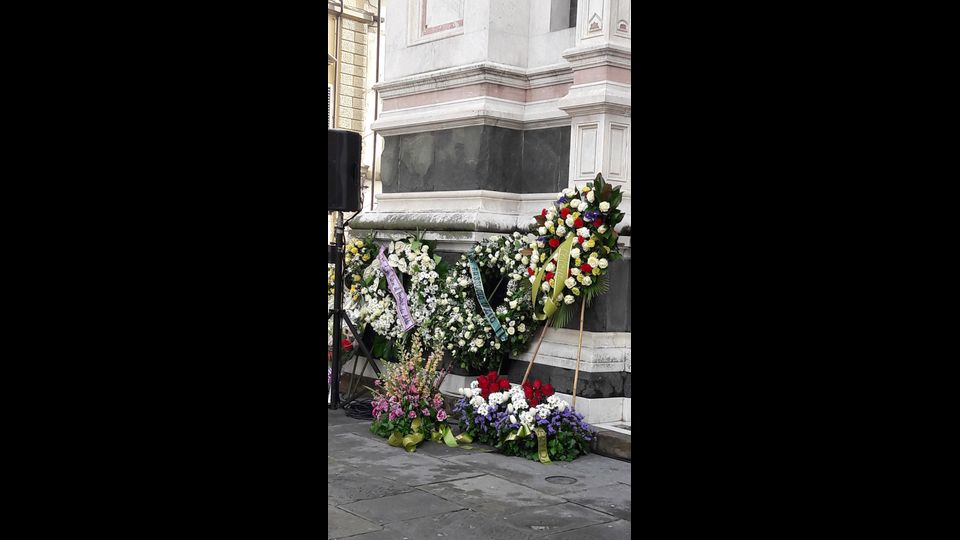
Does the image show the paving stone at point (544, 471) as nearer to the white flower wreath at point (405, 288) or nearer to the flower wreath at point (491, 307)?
the flower wreath at point (491, 307)

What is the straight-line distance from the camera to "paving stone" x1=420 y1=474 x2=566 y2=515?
16.7 feet

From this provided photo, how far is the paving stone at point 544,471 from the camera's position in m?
5.55

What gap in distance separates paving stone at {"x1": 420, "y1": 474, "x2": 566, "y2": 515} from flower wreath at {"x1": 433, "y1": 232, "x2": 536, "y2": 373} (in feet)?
5.09

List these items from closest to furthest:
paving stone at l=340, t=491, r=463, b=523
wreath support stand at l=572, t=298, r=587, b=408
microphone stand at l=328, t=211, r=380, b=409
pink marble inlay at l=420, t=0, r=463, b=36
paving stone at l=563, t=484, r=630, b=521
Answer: paving stone at l=340, t=491, r=463, b=523, paving stone at l=563, t=484, r=630, b=521, wreath support stand at l=572, t=298, r=587, b=408, microphone stand at l=328, t=211, r=380, b=409, pink marble inlay at l=420, t=0, r=463, b=36

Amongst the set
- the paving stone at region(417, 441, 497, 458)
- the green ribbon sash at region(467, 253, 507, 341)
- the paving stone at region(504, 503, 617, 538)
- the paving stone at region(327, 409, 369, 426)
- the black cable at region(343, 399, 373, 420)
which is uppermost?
the green ribbon sash at region(467, 253, 507, 341)

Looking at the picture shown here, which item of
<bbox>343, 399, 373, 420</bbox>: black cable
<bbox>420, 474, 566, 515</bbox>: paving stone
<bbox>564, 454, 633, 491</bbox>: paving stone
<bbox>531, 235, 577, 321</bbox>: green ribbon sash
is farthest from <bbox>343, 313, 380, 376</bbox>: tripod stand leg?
<bbox>420, 474, 566, 515</bbox>: paving stone

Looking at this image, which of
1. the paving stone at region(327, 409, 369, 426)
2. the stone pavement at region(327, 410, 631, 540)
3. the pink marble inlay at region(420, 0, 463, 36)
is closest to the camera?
the stone pavement at region(327, 410, 631, 540)

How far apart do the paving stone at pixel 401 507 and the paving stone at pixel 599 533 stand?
622 mm

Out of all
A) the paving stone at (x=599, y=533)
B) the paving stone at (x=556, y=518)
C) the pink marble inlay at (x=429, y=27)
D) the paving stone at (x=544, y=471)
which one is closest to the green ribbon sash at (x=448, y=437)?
the paving stone at (x=544, y=471)

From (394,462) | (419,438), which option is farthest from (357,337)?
(394,462)

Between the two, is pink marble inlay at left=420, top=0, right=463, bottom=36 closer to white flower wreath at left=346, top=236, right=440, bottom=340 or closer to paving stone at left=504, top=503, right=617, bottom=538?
white flower wreath at left=346, top=236, right=440, bottom=340

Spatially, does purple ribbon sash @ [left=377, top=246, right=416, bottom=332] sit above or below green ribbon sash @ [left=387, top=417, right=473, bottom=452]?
above
